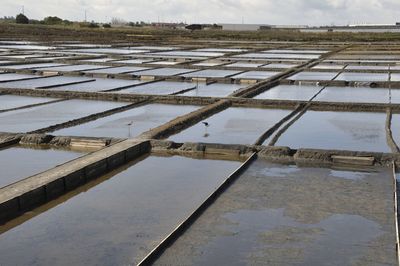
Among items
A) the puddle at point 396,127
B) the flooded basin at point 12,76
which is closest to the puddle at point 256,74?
the flooded basin at point 12,76

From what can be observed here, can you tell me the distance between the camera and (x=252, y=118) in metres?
8.49

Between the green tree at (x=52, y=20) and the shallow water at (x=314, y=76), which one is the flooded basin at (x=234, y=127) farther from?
the green tree at (x=52, y=20)

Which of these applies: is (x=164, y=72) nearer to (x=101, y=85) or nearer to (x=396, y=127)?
(x=101, y=85)

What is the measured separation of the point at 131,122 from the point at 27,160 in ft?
7.61

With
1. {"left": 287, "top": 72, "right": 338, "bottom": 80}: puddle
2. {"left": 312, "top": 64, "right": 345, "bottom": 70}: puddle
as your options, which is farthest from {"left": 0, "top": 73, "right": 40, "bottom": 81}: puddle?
{"left": 312, "top": 64, "right": 345, "bottom": 70}: puddle

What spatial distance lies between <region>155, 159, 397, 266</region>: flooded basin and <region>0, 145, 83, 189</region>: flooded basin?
2.07m

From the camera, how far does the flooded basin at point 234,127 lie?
7059 millimetres

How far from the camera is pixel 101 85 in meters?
12.1

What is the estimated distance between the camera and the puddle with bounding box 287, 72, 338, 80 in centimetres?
1385

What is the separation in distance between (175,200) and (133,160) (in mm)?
1499

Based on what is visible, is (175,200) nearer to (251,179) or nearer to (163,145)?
(251,179)

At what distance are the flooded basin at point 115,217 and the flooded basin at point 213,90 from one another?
5.00 meters

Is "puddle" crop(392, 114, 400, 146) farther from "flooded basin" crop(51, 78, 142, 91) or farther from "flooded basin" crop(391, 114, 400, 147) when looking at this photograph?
"flooded basin" crop(51, 78, 142, 91)

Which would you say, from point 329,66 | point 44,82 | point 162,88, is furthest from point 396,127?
point 329,66
